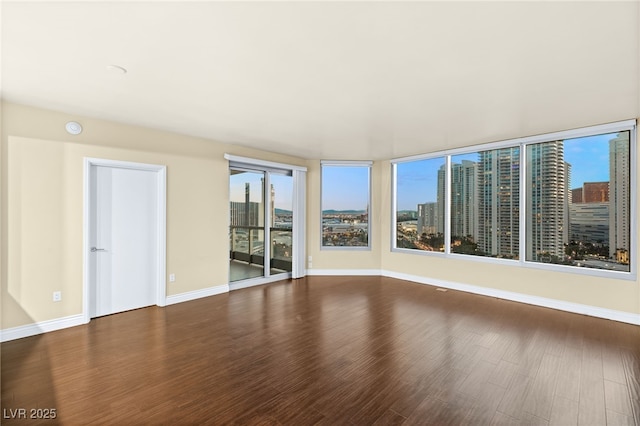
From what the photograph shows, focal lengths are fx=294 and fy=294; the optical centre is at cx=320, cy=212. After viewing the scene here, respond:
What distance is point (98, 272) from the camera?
3904 millimetres

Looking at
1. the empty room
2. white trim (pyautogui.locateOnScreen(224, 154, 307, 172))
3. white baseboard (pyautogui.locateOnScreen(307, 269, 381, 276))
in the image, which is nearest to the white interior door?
the empty room

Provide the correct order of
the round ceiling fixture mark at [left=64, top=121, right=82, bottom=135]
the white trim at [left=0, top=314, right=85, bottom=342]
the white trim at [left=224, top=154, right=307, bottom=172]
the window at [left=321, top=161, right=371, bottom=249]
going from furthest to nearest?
the window at [left=321, top=161, right=371, bottom=249] → the white trim at [left=224, top=154, right=307, bottom=172] → the round ceiling fixture mark at [left=64, top=121, right=82, bottom=135] → the white trim at [left=0, top=314, right=85, bottom=342]

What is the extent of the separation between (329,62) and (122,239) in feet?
12.1

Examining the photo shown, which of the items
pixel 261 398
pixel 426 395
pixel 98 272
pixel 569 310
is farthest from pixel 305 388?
pixel 569 310

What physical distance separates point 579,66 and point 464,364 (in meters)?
2.76

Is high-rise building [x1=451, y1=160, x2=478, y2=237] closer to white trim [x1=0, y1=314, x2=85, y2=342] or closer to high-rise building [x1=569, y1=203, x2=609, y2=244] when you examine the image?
high-rise building [x1=569, y1=203, x2=609, y2=244]

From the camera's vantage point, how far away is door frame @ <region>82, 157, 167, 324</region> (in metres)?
3.70

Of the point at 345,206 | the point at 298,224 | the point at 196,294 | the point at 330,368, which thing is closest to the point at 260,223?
the point at 298,224

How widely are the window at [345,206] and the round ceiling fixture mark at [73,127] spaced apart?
4.37 meters

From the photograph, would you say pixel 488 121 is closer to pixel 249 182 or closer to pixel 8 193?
pixel 249 182

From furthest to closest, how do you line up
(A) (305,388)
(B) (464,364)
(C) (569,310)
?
(C) (569,310)
(B) (464,364)
(A) (305,388)

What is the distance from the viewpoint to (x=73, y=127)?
3.61 meters

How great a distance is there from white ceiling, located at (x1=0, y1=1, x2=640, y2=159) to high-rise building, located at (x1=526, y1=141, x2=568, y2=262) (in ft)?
2.35

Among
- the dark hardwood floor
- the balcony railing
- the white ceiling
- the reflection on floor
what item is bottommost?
the dark hardwood floor
